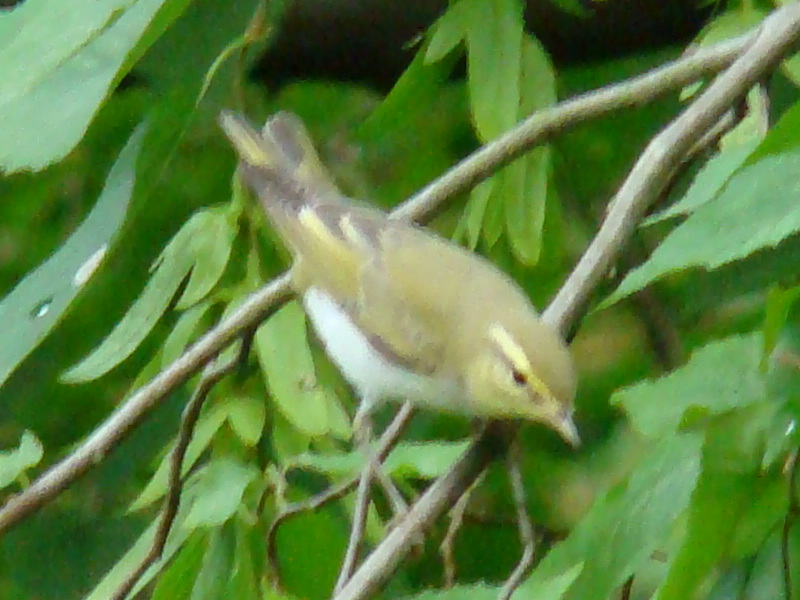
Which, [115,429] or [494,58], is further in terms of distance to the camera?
A: [494,58]

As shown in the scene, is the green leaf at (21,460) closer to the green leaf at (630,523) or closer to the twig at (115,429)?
the twig at (115,429)

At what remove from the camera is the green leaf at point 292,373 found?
0.77m

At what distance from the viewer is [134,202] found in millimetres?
836

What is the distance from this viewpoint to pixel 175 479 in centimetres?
74

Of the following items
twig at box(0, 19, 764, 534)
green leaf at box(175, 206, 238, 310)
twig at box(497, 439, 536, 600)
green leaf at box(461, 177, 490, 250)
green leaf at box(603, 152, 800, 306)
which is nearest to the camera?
green leaf at box(603, 152, 800, 306)

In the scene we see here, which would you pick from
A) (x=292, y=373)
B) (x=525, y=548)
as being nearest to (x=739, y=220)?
(x=525, y=548)

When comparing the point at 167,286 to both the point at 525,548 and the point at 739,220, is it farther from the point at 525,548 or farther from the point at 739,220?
the point at 739,220

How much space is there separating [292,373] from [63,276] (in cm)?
18

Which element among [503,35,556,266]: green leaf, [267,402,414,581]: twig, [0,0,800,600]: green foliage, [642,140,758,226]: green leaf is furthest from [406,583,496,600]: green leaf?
[503,35,556,266]: green leaf

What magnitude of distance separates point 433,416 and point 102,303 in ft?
1.15

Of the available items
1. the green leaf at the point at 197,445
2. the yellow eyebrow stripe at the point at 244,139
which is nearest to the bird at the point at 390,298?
the yellow eyebrow stripe at the point at 244,139

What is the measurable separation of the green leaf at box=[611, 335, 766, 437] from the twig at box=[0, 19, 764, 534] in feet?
0.70

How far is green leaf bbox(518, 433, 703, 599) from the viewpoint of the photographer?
59 centimetres

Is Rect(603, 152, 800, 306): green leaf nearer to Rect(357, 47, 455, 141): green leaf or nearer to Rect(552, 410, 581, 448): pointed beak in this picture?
Rect(552, 410, 581, 448): pointed beak
